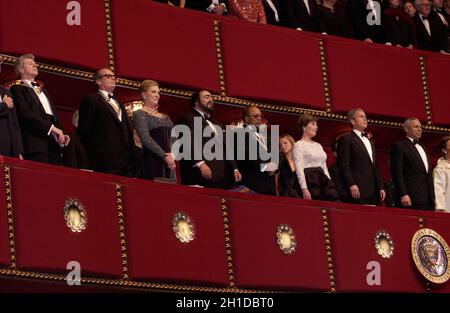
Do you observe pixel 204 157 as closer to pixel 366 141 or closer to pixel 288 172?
pixel 288 172

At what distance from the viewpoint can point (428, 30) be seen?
15234 millimetres

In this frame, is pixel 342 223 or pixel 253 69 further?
pixel 253 69

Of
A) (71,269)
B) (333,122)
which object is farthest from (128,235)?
(333,122)

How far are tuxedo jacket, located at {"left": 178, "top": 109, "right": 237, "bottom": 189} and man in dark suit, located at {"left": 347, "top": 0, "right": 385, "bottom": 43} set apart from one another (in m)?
3.40

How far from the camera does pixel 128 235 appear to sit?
10.8 meters

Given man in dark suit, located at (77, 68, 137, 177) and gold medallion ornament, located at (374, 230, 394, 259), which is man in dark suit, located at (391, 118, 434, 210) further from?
man in dark suit, located at (77, 68, 137, 177)

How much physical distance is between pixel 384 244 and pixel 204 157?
1976mm

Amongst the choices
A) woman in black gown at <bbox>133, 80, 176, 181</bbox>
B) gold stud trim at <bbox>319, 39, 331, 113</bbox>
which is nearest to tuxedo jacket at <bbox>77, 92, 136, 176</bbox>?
woman in black gown at <bbox>133, 80, 176, 181</bbox>

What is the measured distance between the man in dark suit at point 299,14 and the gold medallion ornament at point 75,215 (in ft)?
14.4

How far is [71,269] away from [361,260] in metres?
3.06

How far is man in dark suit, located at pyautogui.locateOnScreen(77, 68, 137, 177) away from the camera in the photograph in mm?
11117

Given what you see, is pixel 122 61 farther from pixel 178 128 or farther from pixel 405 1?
pixel 405 1

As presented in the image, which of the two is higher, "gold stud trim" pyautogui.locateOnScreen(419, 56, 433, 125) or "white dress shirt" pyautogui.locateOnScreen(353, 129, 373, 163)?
"gold stud trim" pyautogui.locateOnScreen(419, 56, 433, 125)
